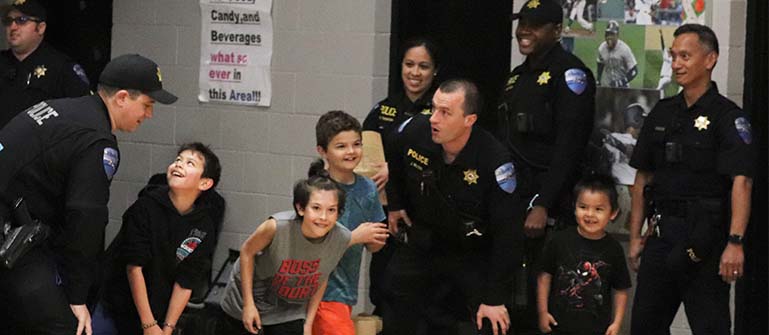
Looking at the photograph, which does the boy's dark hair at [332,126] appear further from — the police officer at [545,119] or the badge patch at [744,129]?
the badge patch at [744,129]

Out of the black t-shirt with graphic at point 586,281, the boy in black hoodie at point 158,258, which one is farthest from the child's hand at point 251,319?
the black t-shirt with graphic at point 586,281

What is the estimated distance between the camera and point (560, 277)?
8.24 metres

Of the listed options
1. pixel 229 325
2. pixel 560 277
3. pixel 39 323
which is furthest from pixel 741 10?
pixel 39 323

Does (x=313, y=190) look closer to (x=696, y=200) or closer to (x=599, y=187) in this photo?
(x=599, y=187)

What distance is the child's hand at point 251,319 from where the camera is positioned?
7641 mm

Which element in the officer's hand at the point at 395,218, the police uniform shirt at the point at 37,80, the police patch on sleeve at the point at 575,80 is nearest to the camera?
the officer's hand at the point at 395,218

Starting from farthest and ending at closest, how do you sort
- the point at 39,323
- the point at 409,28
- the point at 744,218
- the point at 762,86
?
the point at 409,28, the point at 762,86, the point at 744,218, the point at 39,323

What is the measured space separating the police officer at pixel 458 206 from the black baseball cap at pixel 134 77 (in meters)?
1.41

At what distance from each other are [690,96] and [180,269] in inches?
104

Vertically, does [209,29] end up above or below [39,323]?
above

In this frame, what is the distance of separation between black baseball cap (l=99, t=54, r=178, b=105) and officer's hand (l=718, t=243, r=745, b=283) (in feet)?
9.13

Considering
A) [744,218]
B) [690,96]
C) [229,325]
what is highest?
[690,96]

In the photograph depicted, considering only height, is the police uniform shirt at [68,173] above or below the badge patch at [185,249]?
above

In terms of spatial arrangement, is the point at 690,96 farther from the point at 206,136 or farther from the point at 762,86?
the point at 206,136
